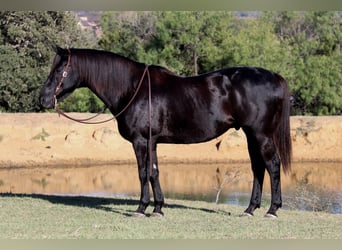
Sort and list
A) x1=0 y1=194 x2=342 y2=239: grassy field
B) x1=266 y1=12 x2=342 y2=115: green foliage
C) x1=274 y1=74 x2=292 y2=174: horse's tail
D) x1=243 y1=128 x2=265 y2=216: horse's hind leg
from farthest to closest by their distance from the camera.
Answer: x1=266 y1=12 x2=342 y2=115: green foliage, x1=243 y1=128 x2=265 y2=216: horse's hind leg, x1=274 y1=74 x2=292 y2=174: horse's tail, x1=0 y1=194 x2=342 y2=239: grassy field

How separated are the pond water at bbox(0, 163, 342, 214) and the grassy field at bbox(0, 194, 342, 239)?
3.31 metres

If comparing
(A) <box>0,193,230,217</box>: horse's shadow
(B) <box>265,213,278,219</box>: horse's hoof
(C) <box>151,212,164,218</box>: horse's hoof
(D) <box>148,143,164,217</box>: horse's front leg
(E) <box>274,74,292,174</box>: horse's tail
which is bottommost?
(A) <box>0,193,230,217</box>: horse's shadow

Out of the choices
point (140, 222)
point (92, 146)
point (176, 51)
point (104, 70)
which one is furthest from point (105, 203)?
point (176, 51)

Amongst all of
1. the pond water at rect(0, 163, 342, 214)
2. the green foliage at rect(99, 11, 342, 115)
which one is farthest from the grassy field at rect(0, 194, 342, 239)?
the green foliage at rect(99, 11, 342, 115)

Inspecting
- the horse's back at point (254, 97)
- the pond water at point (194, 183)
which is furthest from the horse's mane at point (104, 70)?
the pond water at point (194, 183)

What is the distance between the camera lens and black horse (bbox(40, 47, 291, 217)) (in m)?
9.32

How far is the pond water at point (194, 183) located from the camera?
15371 mm

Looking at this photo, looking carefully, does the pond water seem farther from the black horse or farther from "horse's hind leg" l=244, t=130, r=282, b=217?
the black horse

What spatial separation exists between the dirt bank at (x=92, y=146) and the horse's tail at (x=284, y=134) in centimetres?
1489

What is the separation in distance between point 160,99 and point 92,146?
52.9 ft

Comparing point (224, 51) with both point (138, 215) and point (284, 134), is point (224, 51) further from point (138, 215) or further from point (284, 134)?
point (138, 215)

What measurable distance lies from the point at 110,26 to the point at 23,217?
1080 inches

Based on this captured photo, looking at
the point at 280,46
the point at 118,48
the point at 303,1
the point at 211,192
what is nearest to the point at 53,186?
the point at 211,192

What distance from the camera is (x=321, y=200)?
1488cm
